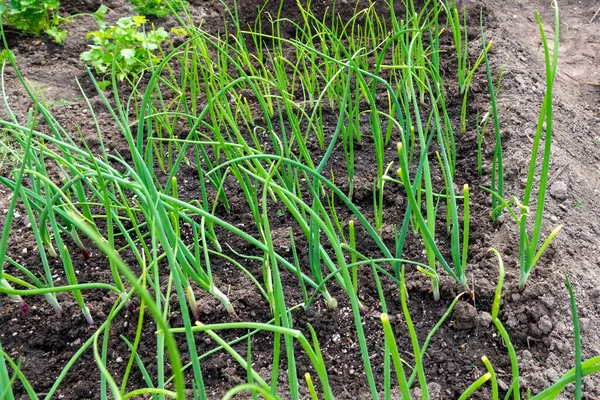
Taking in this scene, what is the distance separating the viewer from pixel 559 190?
1.81m

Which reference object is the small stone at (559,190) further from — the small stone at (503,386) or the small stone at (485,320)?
the small stone at (503,386)

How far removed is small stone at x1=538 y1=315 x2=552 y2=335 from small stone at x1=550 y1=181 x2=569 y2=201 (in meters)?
0.55

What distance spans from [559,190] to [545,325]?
0.59 metres

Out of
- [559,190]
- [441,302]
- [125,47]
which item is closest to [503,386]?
[441,302]

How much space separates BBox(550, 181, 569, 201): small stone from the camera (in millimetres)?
1799

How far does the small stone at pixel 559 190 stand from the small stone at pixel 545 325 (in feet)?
1.79

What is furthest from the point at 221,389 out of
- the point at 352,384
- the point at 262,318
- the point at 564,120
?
the point at 564,120

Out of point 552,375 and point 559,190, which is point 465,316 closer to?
point 552,375

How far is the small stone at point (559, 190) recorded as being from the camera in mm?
1799

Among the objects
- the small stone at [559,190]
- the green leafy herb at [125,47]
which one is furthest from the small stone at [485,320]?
the green leafy herb at [125,47]

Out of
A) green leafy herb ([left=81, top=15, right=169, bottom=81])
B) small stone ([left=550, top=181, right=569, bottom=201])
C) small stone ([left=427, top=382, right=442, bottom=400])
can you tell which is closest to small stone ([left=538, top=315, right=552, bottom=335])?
small stone ([left=427, top=382, right=442, bottom=400])

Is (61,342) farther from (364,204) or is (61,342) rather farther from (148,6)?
(148,6)

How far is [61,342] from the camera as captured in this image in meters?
1.54

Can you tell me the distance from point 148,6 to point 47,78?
2.51 ft
